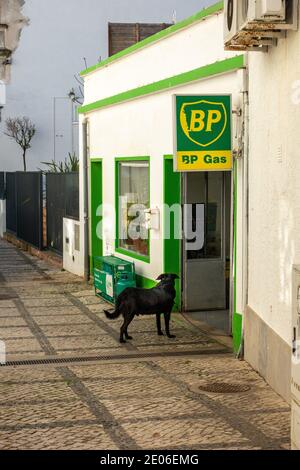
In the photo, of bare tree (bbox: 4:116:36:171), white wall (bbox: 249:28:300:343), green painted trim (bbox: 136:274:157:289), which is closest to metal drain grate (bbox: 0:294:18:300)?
green painted trim (bbox: 136:274:157:289)

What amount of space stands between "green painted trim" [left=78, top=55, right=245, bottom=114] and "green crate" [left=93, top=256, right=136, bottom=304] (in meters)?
2.92

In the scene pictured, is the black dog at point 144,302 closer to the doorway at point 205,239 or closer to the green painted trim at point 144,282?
the doorway at point 205,239

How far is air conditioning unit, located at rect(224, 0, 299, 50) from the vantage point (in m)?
8.69

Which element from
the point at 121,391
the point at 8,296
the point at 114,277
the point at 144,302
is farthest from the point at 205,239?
the point at 121,391

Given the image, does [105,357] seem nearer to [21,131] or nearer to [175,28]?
[175,28]

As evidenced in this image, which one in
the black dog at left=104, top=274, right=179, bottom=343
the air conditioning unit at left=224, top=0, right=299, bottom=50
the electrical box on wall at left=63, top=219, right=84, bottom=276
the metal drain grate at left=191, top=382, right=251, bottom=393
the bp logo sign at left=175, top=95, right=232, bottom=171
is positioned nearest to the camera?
the air conditioning unit at left=224, top=0, right=299, bottom=50

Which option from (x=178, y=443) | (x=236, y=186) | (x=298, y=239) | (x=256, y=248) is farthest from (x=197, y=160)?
(x=178, y=443)

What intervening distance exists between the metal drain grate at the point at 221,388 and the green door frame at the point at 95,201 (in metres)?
9.21

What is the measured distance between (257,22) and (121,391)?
4.04 meters

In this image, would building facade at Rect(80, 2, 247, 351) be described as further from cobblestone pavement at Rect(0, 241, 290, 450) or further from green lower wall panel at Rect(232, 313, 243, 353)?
cobblestone pavement at Rect(0, 241, 290, 450)

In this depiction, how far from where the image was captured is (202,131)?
11.9m
